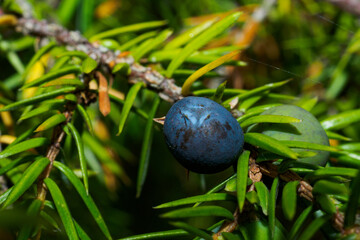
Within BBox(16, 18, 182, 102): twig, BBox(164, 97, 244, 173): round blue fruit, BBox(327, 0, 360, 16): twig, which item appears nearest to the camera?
BBox(164, 97, 244, 173): round blue fruit

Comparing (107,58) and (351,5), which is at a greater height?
(107,58)

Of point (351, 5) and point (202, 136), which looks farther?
point (351, 5)

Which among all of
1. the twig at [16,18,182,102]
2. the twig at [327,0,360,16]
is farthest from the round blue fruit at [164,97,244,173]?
the twig at [327,0,360,16]

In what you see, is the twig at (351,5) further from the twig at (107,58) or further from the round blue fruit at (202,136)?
the round blue fruit at (202,136)

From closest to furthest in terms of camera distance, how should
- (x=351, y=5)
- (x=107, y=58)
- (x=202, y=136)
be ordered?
1. (x=202, y=136)
2. (x=107, y=58)
3. (x=351, y=5)

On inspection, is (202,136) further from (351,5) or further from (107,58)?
(351,5)

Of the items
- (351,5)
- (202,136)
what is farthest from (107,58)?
(351,5)

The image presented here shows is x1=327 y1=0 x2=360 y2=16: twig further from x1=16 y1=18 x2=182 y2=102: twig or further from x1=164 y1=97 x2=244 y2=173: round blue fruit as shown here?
x1=164 y1=97 x2=244 y2=173: round blue fruit

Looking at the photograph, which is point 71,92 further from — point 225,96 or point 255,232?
point 255,232

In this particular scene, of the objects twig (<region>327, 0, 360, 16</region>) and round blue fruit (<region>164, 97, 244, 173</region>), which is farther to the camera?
twig (<region>327, 0, 360, 16</region>)

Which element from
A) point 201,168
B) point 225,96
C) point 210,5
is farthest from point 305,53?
point 201,168
